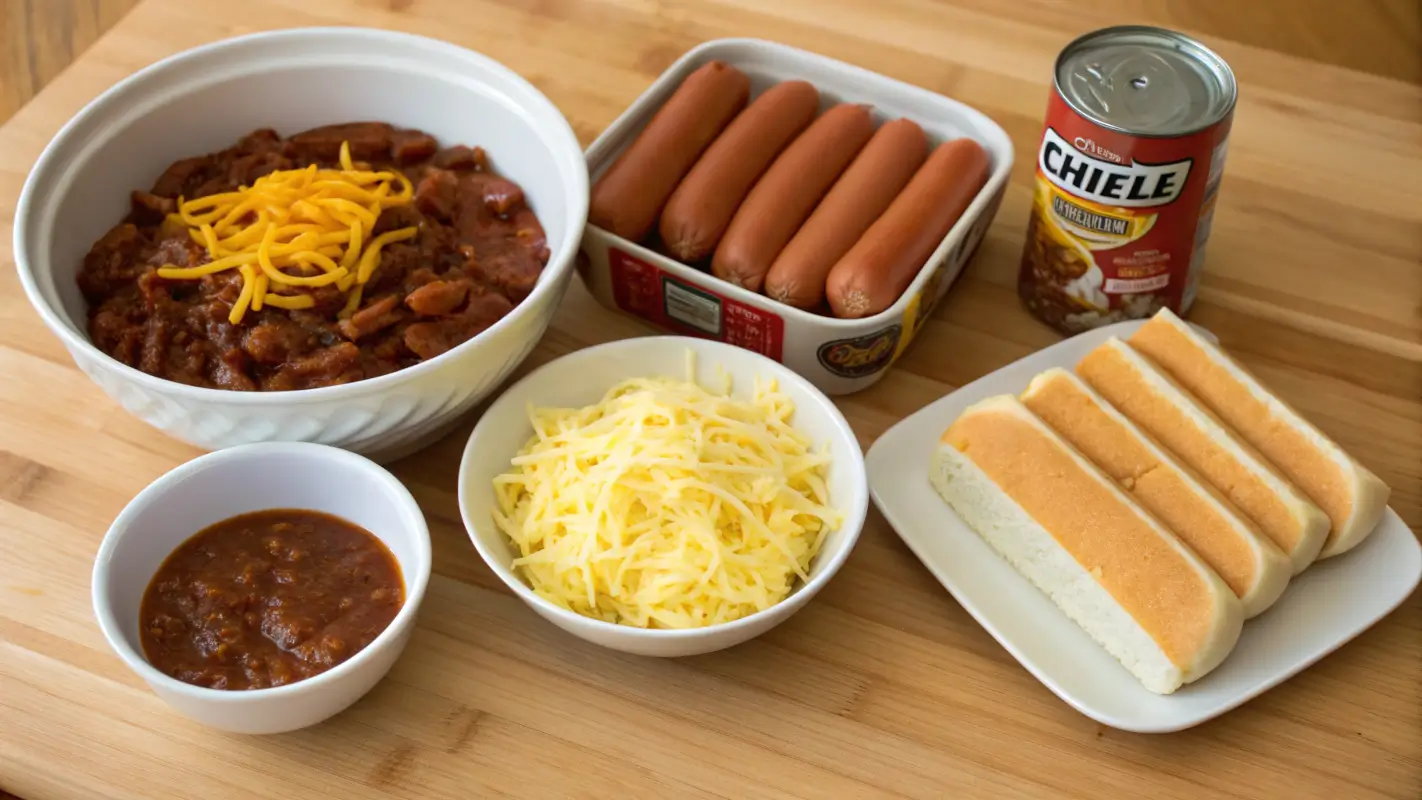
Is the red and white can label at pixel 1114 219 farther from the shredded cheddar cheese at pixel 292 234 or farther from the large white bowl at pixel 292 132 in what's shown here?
the shredded cheddar cheese at pixel 292 234

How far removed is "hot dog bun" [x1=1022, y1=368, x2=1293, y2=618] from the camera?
178cm

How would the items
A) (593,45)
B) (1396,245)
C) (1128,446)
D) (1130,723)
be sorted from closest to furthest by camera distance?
(1130,723) → (1128,446) → (1396,245) → (593,45)

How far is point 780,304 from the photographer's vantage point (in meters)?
2.05

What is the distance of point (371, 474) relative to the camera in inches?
72.2

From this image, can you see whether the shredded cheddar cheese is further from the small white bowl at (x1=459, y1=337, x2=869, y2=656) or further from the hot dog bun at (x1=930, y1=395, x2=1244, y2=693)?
the hot dog bun at (x1=930, y1=395, x2=1244, y2=693)

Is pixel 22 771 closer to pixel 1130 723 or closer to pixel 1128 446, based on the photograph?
pixel 1130 723

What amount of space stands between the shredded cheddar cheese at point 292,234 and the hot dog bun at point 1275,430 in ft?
4.03

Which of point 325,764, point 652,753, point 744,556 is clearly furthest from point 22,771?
point 744,556

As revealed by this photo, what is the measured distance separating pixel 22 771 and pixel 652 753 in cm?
84

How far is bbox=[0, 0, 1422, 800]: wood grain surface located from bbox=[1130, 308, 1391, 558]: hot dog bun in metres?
0.20

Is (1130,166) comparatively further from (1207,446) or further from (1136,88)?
(1207,446)

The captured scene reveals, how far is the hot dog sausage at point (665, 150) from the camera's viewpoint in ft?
7.22

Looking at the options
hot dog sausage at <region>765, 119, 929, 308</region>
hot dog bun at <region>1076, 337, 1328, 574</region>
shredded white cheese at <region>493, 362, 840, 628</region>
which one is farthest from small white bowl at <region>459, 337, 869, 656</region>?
hot dog bun at <region>1076, 337, 1328, 574</region>

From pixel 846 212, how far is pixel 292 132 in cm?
103
